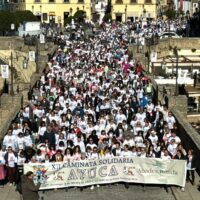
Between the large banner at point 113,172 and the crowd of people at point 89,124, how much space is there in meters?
0.23

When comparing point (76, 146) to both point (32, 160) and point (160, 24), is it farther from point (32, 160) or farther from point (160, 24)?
point (160, 24)

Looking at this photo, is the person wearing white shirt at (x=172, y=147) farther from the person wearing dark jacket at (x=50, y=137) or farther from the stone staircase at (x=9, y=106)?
the stone staircase at (x=9, y=106)

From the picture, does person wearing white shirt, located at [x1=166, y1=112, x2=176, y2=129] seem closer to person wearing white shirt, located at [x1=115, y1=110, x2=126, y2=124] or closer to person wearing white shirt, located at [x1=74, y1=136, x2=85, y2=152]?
person wearing white shirt, located at [x1=115, y1=110, x2=126, y2=124]

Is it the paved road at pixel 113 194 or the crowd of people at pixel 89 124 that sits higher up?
the crowd of people at pixel 89 124

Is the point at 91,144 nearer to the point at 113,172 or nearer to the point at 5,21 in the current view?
the point at 113,172

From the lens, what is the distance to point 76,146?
19391 mm

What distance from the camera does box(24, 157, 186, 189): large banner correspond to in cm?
1870

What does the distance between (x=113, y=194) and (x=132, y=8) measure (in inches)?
3617

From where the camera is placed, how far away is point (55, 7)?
4173 inches

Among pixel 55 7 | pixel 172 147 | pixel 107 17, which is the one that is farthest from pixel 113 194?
pixel 107 17

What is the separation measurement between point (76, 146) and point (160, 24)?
2392 inches

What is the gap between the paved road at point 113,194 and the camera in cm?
1831

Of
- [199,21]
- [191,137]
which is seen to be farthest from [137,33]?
[191,137]

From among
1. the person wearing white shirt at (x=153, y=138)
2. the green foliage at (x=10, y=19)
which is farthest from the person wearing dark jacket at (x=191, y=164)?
the green foliage at (x=10, y=19)
